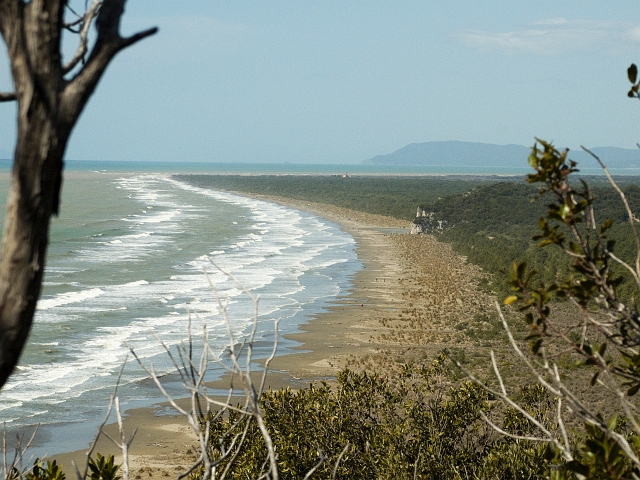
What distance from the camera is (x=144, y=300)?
92.9 feet

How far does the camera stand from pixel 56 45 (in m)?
2.24

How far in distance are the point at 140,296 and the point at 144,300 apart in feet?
3.30

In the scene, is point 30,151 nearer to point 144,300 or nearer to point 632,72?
point 632,72

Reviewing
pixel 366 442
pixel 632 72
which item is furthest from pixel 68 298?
pixel 632 72

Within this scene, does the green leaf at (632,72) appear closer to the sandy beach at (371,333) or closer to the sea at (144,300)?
the sea at (144,300)

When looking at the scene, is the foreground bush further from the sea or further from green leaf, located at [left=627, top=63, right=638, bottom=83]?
green leaf, located at [left=627, top=63, right=638, bottom=83]

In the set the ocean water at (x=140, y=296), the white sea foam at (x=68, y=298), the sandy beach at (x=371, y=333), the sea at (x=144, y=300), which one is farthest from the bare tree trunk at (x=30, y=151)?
the white sea foam at (x=68, y=298)

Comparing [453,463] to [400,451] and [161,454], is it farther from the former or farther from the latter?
[161,454]

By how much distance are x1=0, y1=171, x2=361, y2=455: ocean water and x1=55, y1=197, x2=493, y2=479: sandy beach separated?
2.88 ft

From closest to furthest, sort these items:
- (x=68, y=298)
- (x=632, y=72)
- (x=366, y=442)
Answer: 1. (x=632, y=72)
2. (x=366, y=442)
3. (x=68, y=298)

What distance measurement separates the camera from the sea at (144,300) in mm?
16734

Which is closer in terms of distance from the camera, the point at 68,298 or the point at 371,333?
the point at 371,333

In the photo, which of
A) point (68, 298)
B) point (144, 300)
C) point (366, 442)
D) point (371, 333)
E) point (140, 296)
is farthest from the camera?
point (140, 296)

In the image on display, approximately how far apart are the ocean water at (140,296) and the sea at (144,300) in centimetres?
5
